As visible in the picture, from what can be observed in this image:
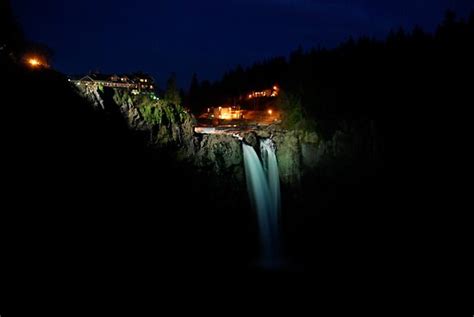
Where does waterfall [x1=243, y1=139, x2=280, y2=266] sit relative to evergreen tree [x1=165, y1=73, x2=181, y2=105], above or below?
below

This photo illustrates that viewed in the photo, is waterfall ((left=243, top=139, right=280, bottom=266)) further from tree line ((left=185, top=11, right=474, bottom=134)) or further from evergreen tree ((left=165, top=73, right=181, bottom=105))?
evergreen tree ((left=165, top=73, right=181, bottom=105))

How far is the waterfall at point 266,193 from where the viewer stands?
28.7 metres

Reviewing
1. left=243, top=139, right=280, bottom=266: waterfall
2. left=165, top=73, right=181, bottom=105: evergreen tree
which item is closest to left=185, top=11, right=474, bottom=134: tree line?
left=243, top=139, right=280, bottom=266: waterfall

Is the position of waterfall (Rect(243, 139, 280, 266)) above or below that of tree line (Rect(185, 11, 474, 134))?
below

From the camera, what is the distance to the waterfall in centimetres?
2875

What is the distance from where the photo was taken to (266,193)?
2953 cm

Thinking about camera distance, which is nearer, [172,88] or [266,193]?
[266,193]

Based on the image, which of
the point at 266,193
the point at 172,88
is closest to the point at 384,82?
the point at 266,193

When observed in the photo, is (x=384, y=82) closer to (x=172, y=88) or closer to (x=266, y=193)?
(x=266, y=193)

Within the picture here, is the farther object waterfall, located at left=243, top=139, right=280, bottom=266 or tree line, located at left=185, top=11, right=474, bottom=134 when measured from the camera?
tree line, located at left=185, top=11, right=474, bottom=134

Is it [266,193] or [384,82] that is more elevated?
[384,82]

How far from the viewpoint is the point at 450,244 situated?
99.2 ft

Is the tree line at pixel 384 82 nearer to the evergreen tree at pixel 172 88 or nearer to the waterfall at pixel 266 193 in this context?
the waterfall at pixel 266 193

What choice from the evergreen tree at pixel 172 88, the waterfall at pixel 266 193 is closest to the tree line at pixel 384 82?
the waterfall at pixel 266 193
